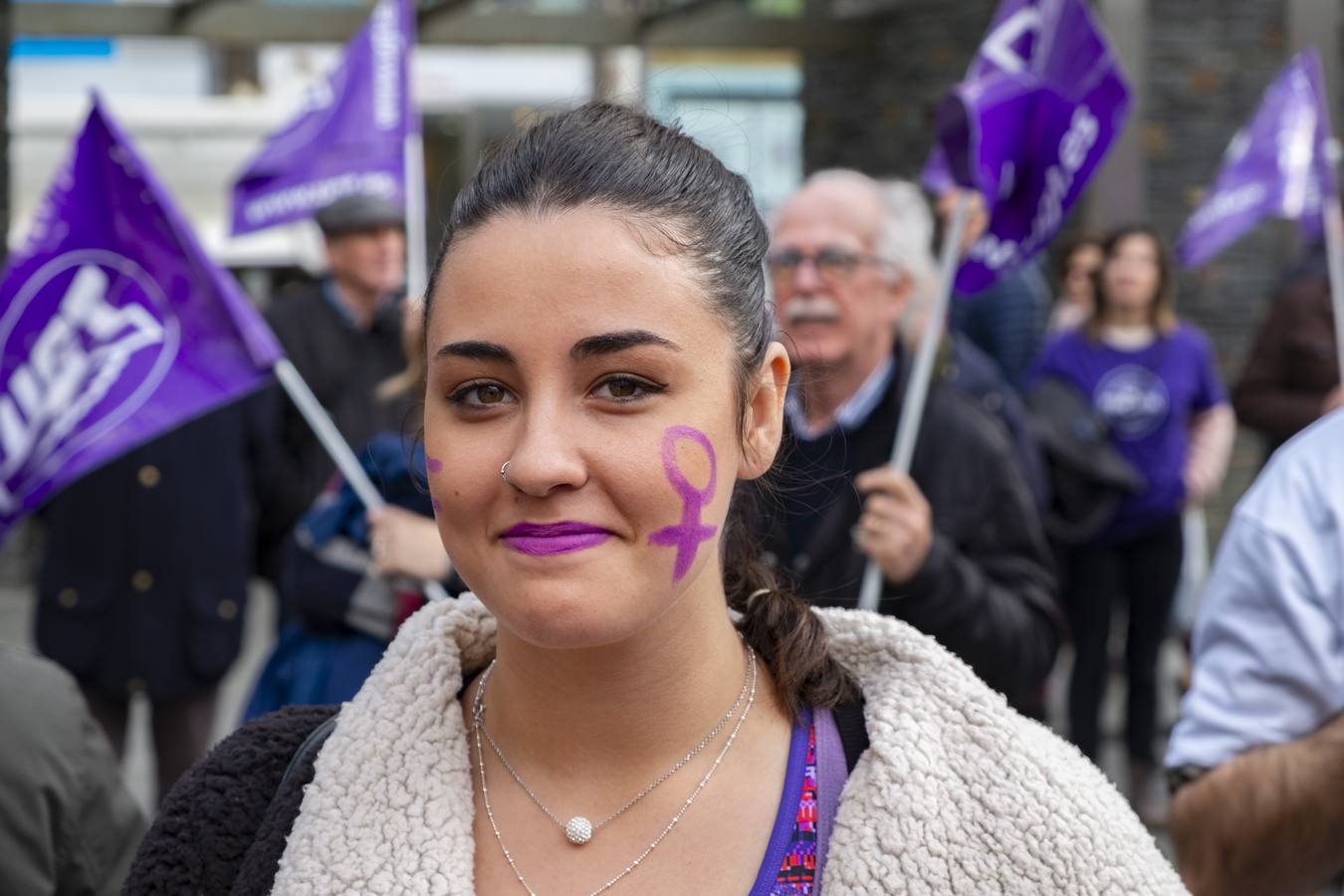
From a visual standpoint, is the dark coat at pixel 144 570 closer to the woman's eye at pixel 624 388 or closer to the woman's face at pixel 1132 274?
the woman's face at pixel 1132 274

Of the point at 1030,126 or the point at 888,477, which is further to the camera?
the point at 1030,126

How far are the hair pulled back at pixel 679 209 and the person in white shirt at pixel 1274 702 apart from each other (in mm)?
759

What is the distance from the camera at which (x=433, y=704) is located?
6.83ft

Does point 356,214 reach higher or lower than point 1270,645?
higher

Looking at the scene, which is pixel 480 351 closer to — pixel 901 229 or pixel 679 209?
pixel 679 209

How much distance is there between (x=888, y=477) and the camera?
3.79 metres

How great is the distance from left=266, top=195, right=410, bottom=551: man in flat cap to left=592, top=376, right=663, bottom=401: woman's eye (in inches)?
160

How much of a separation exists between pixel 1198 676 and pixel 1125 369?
5.05m

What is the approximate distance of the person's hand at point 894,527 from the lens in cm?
376

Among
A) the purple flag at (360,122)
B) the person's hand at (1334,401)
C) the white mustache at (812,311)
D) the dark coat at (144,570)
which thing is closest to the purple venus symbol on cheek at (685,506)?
the white mustache at (812,311)

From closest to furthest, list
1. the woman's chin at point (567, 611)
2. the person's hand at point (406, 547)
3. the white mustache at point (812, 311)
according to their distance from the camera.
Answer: the woman's chin at point (567, 611)
the person's hand at point (406, 547)
the white mustache at point (812, 311)

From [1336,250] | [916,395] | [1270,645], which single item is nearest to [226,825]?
[1270,645]

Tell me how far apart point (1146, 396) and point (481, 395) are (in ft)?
19.6

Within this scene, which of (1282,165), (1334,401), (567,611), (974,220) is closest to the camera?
(567,611)
